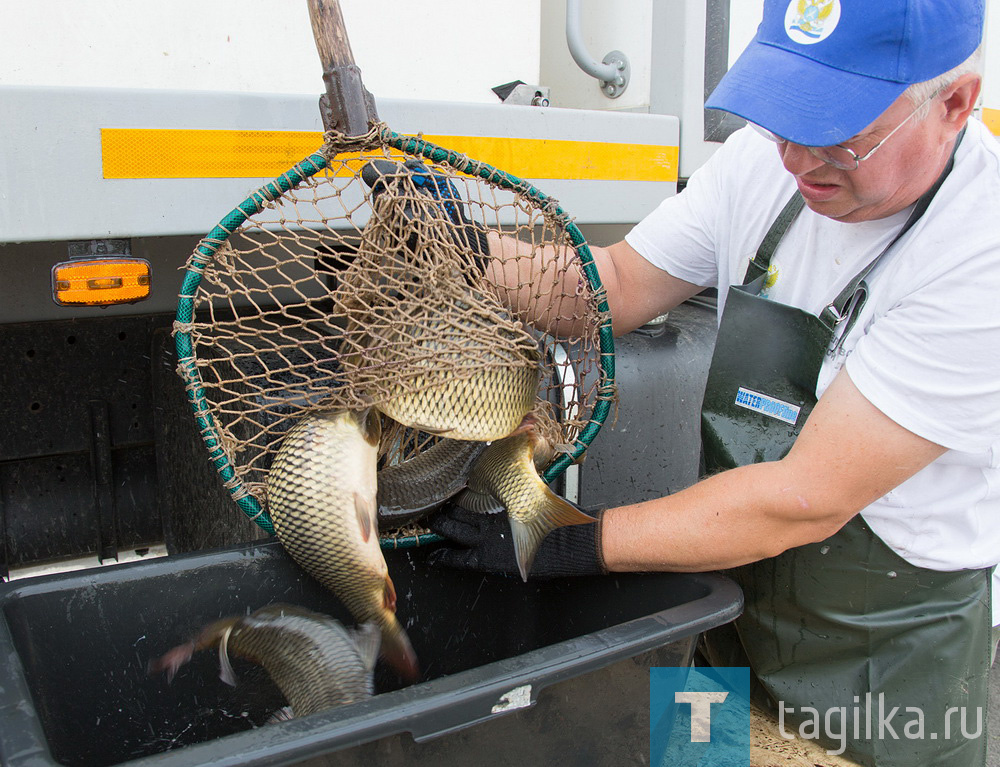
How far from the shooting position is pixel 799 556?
1591 mm

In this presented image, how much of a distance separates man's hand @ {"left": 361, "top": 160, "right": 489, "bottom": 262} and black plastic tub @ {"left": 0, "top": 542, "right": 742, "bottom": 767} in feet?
2.12

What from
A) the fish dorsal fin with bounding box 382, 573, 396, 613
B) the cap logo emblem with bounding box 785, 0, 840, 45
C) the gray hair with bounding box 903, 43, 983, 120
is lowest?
the fish dorsal fin with bounding box 382, 573, 396, 613

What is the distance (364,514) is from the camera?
1395mm

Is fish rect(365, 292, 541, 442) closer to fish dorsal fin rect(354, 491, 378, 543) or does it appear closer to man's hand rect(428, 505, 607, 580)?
fish dorsal fin rect(354, 491, 378, 543)

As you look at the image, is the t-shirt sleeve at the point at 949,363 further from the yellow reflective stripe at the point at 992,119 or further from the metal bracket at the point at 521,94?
the yellow reflective stripe at the point at 992,119

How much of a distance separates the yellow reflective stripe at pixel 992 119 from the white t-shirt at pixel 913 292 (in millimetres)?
1692

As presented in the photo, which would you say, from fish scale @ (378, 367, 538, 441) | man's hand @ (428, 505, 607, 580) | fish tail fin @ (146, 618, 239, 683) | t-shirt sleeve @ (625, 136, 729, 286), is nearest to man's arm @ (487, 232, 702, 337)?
t-shirt sleeve @ (625, 136, 729, 286)

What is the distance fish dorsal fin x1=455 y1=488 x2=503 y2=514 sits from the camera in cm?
166

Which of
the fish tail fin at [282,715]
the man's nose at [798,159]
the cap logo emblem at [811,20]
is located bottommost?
the fish tail fin at [282,715]

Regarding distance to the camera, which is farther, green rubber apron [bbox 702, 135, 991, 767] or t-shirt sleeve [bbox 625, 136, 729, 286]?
t-shirt sleeve [bbox 625, 136, 729, 286]

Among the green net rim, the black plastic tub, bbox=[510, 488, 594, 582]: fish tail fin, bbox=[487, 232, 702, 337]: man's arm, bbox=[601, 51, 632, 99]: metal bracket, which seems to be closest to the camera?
the black plastic tub

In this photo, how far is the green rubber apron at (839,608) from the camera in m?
1.53

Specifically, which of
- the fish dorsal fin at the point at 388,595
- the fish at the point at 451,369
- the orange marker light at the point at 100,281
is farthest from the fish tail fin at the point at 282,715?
the orange marker light at the point at 100,281

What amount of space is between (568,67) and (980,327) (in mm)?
1568
